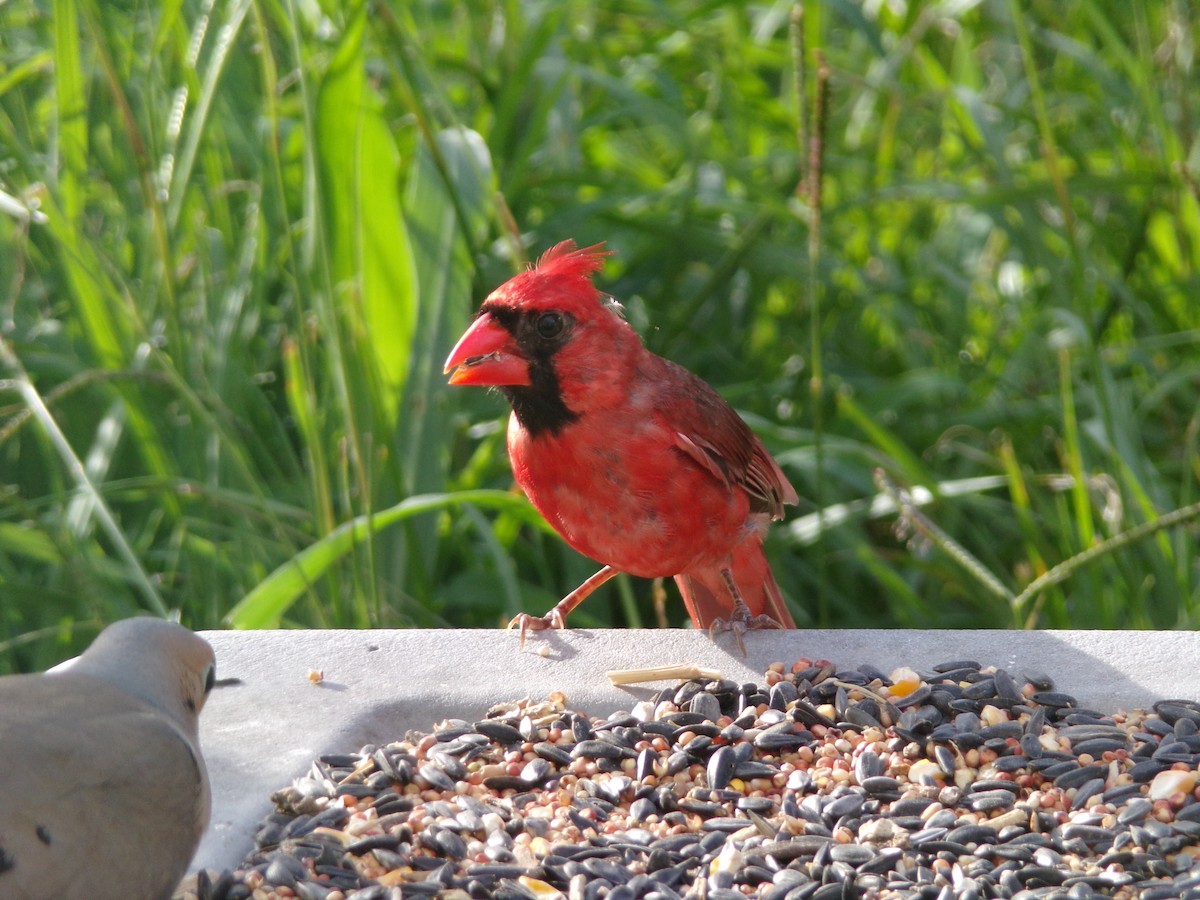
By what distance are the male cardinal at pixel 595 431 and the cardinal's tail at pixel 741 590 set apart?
0.75ft

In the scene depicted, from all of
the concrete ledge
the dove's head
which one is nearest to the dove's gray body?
the dove's head

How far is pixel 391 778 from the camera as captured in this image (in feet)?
6.48

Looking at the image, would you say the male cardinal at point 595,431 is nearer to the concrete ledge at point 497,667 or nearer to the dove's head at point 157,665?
the concrete ledge at point 497,667

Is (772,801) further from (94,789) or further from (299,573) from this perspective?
(299,573)

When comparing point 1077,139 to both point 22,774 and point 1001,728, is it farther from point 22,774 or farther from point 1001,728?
point 22,774

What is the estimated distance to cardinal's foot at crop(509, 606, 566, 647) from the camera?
2383 mm

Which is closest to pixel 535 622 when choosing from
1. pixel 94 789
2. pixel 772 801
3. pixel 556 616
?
pixel 556 616

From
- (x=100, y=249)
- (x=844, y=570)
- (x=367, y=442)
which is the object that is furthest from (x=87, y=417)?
(x=844, y=570)

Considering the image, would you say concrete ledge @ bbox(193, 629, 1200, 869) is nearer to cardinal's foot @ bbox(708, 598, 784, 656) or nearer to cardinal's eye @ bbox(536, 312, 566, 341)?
cardinal's foot @ bbox(708, 598, 784, 656)

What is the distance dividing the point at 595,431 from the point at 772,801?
783 mm

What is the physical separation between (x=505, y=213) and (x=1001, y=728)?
1282 millimetres

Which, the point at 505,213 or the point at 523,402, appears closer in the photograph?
the point at 523,402

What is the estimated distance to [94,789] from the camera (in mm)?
1550

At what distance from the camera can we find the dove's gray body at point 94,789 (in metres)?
1.47
